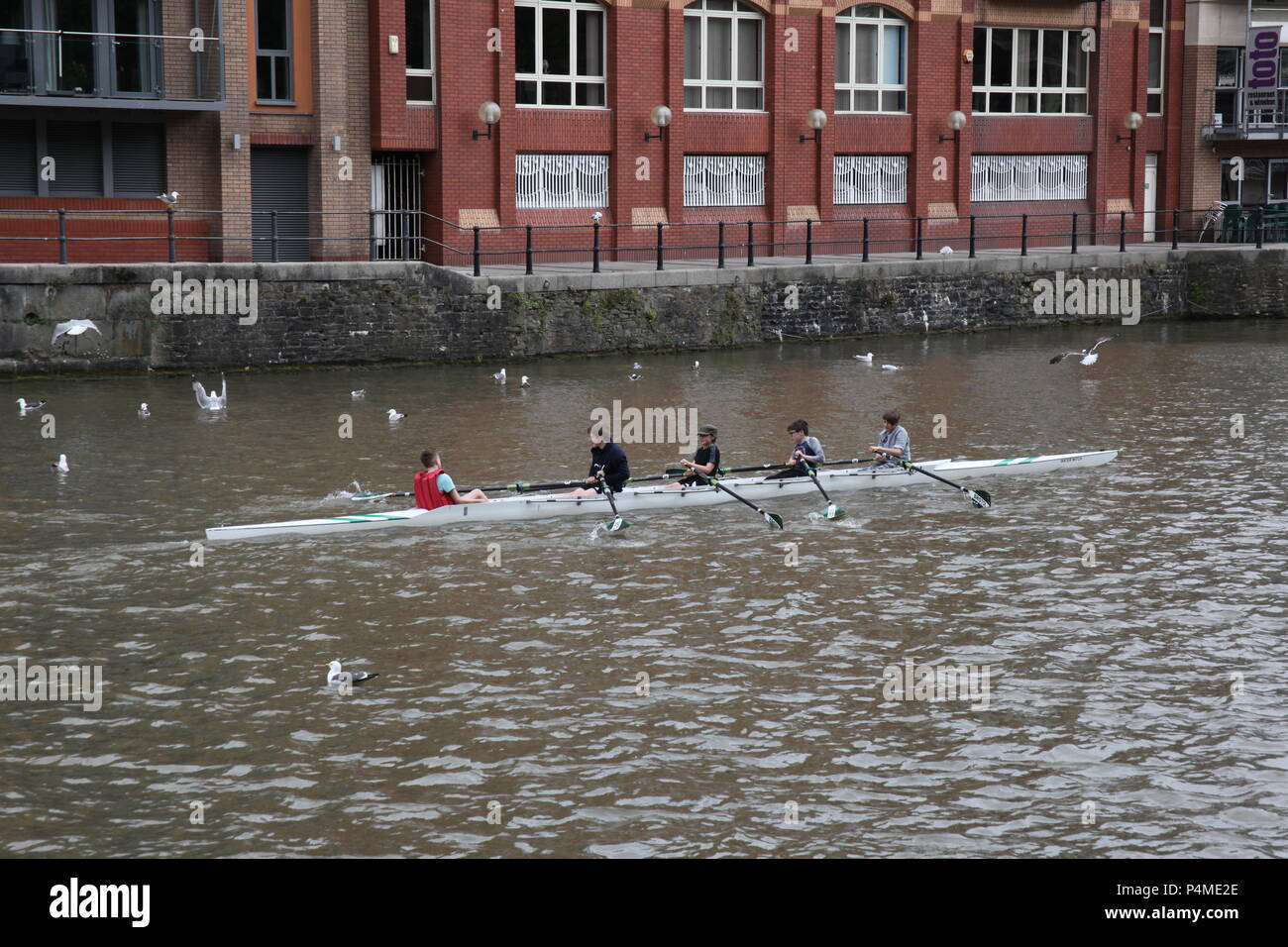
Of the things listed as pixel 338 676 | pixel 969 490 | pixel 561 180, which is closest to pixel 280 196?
pixel 561 180

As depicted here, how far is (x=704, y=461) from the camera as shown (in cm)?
1769

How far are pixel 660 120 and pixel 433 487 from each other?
19497mm

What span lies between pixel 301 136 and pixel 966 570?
1956 cm

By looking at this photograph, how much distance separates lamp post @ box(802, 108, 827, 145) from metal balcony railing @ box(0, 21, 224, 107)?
13213 mm

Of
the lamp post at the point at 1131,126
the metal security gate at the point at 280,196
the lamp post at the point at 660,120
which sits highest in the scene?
the lamp post at the point at 1131,126

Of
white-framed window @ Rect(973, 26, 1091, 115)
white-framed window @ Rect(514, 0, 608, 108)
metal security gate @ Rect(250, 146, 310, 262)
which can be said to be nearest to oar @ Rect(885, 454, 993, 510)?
metal security gate @ Rect(250, 146, 310, 262)

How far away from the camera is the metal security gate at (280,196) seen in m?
30.4

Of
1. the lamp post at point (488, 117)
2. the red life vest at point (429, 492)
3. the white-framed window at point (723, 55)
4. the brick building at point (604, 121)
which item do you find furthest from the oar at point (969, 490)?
the white-framed window at point (723, 55)

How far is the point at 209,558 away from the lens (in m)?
14.8

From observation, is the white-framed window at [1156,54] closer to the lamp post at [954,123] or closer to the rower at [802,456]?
the lamp post at [954,123]

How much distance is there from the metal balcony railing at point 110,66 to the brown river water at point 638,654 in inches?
321

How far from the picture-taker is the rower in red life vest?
16156 millimetres

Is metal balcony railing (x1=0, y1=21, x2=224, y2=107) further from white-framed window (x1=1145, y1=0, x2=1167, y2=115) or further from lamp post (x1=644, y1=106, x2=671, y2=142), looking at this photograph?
white-framed window (x1=1145, y1=0, x2=1167, y2=115)
